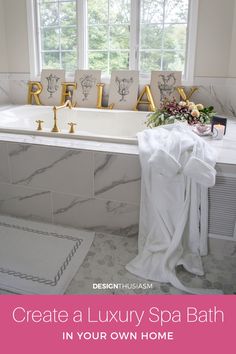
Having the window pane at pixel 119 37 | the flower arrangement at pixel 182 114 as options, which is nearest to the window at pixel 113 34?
the window pane at pixel 119 37

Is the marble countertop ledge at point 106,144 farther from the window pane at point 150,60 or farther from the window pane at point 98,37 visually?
the window pane at point 98,37

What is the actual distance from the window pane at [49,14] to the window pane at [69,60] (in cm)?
33

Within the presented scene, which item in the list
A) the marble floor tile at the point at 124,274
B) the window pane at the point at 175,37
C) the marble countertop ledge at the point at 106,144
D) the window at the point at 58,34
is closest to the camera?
the marble floor tile at the point at 124,274

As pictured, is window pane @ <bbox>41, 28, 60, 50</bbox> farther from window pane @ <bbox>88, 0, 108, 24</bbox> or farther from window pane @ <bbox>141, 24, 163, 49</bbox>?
window pane @ <bbox>141, 24, 163, 49</bbox>

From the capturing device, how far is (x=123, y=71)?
299 centimetres

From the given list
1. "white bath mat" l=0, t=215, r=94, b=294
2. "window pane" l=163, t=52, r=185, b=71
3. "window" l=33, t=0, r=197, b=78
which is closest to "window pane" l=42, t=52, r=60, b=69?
"window" l=33, t=0, r=197, b=78

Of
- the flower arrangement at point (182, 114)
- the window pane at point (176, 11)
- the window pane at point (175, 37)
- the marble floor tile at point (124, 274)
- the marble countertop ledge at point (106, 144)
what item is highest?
the window pane at point (176, 11)

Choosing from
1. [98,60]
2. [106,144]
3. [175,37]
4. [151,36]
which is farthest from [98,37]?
[106,144]

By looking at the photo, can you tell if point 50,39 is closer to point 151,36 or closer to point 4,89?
point 4,89

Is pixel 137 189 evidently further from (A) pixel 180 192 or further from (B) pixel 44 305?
(B) pixel 44 305

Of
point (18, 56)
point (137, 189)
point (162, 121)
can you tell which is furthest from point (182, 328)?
point (18, 56)

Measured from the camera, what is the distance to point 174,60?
118 inches

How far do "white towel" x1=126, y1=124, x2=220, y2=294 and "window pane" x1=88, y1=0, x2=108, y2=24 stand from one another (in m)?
2.10

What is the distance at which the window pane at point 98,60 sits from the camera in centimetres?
319
